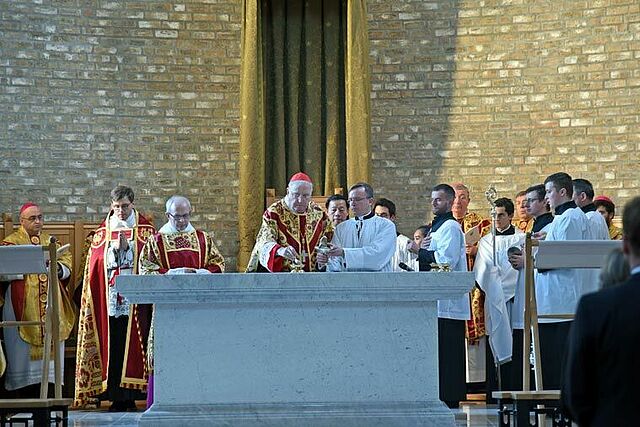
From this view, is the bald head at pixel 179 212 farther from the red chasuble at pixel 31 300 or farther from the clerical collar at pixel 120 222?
the red chasuble at pixel 31 300

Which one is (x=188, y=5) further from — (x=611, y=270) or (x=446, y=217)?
(x=611, y=270)

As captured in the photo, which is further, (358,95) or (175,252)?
(358,95)

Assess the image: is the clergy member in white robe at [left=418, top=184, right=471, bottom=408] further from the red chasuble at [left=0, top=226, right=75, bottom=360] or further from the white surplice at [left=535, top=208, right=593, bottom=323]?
the red chasuble at [left=0, top=226, right=75, bottom=360]

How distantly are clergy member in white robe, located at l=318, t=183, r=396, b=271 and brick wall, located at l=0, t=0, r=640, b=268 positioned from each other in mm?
3640

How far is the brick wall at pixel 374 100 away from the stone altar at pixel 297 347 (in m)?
4.88

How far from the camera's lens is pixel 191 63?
38.0ft

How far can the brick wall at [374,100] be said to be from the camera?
35.8 feet

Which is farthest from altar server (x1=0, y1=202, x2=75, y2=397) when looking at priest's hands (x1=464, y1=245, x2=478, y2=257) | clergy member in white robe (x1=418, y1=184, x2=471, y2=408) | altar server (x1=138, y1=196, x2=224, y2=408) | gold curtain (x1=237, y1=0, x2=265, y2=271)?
priest's hands (x1=464, y1=245, x2=478, y2=257)

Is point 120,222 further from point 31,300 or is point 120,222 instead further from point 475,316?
point 475,316

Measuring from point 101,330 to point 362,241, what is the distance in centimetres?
295

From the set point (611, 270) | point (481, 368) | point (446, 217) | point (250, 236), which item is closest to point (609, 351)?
point (611, 270)

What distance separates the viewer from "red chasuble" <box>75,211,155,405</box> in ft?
30.1

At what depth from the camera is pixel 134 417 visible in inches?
340

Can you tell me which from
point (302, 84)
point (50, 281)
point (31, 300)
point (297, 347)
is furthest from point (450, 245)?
point (302, 84)
